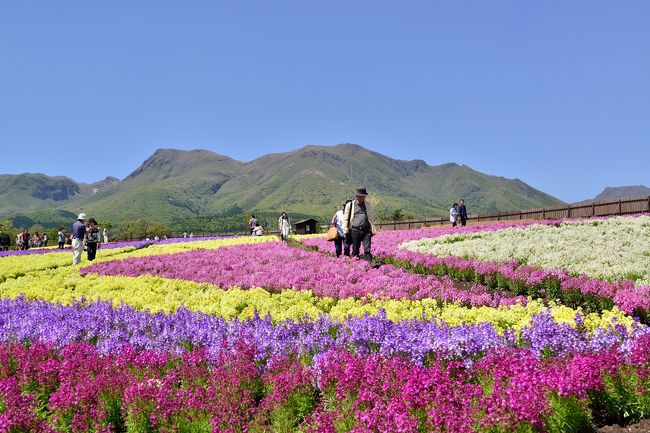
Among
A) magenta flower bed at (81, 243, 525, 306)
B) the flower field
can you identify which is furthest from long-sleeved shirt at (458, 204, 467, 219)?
the flower field

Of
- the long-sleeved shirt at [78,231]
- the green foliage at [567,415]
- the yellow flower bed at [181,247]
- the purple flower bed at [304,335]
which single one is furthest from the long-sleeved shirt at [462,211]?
the green foliage at [567,415]

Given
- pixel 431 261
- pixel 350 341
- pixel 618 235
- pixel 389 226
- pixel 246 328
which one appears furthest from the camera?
pixel 389 226

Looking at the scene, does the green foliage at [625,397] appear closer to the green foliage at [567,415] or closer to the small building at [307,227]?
the green foliage at [567,415]

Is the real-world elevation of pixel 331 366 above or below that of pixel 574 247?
below

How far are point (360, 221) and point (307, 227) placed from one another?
1482 inches

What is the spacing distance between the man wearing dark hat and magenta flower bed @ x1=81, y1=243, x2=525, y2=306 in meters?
0.77

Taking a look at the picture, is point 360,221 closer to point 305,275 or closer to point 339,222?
point 305,275

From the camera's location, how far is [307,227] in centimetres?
5244

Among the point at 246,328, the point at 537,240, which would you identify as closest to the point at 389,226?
the point at 537,240

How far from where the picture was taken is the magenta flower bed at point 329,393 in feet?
13.4

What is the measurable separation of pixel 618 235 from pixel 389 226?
3417cm

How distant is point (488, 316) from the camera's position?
7.55 meters

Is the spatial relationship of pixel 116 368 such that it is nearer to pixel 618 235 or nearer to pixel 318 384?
pixel 318 384

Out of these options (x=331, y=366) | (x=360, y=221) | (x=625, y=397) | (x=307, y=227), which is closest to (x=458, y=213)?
(x=307, y=227)
